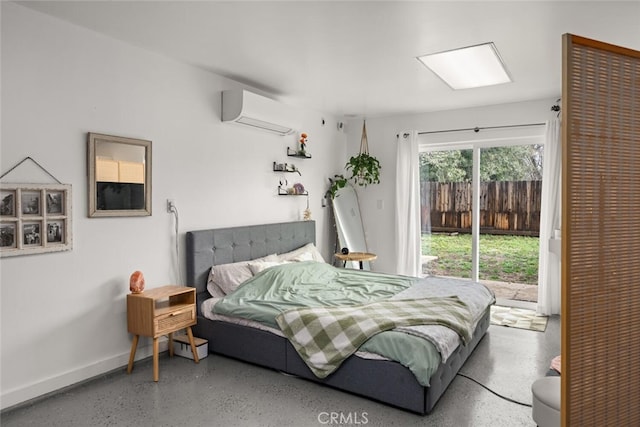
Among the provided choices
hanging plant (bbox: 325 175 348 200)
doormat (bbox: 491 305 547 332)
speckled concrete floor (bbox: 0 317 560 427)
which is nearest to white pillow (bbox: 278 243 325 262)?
hanging plant (bbox: 325 175 348 200)

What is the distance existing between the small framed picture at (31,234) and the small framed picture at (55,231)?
6cm

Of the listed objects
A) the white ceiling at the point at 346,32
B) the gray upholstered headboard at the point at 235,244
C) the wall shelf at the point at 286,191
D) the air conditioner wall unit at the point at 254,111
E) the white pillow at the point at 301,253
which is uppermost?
the white ceiling at the point at 346,32

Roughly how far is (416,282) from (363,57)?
7.23 feet

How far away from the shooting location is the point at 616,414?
5.72 feet

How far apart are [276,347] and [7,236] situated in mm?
1899

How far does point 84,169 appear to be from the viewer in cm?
286

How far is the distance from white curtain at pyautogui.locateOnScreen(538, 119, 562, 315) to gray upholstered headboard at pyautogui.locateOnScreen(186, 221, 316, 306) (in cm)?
283

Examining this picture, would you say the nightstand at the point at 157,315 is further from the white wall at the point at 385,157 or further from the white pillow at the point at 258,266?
the white wall at the point at 385,157

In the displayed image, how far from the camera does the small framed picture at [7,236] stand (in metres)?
2.44

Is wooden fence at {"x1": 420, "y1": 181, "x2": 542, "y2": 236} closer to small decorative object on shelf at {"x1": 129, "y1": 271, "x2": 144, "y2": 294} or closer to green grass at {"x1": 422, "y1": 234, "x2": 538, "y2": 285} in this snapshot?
green grass at {"x1": 422, "y1": 234, "x2": 538, "y2": 285}

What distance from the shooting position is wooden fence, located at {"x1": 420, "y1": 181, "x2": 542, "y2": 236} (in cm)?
500

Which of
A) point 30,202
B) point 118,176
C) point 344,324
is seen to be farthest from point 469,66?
point 30,202

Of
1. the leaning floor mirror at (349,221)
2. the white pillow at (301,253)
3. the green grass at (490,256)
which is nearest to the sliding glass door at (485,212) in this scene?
the green grass at (490,256)

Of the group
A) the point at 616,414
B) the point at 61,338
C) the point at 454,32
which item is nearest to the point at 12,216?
the point at 61,338
